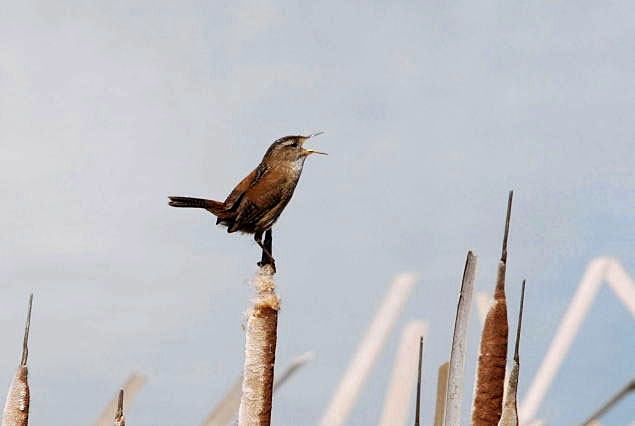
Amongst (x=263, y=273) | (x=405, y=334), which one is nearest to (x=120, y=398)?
(x=263, y=273)

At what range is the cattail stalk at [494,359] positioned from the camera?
226 centimetres

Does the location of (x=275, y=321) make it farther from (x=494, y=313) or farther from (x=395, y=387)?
(x=395, y=387)

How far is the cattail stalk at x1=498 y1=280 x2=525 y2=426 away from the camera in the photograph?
6.84 ft

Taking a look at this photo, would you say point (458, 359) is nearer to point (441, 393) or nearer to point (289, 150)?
point (441, 393)

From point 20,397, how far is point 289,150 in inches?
47.2

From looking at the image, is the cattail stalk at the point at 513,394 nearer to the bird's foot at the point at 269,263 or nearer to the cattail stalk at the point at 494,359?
the cattail stalk at the point at 494,359

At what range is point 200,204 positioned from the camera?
3256 millimetres

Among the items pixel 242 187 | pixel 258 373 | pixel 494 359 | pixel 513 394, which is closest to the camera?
pixel 513 394

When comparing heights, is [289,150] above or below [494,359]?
above

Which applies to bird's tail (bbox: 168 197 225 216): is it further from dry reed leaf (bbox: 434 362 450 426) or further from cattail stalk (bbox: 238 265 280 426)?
dry reed leaf (bbox: 434 362 450 426)

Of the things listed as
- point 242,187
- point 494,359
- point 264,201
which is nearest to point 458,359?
point 494,359

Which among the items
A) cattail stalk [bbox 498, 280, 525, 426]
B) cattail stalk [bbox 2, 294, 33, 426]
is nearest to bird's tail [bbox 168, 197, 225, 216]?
cattail stalk [bbox 2, 294, 33, 426]

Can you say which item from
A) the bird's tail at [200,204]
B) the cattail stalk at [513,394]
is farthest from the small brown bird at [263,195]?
the cattail stalk at [513,394]

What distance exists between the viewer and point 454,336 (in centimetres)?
232
